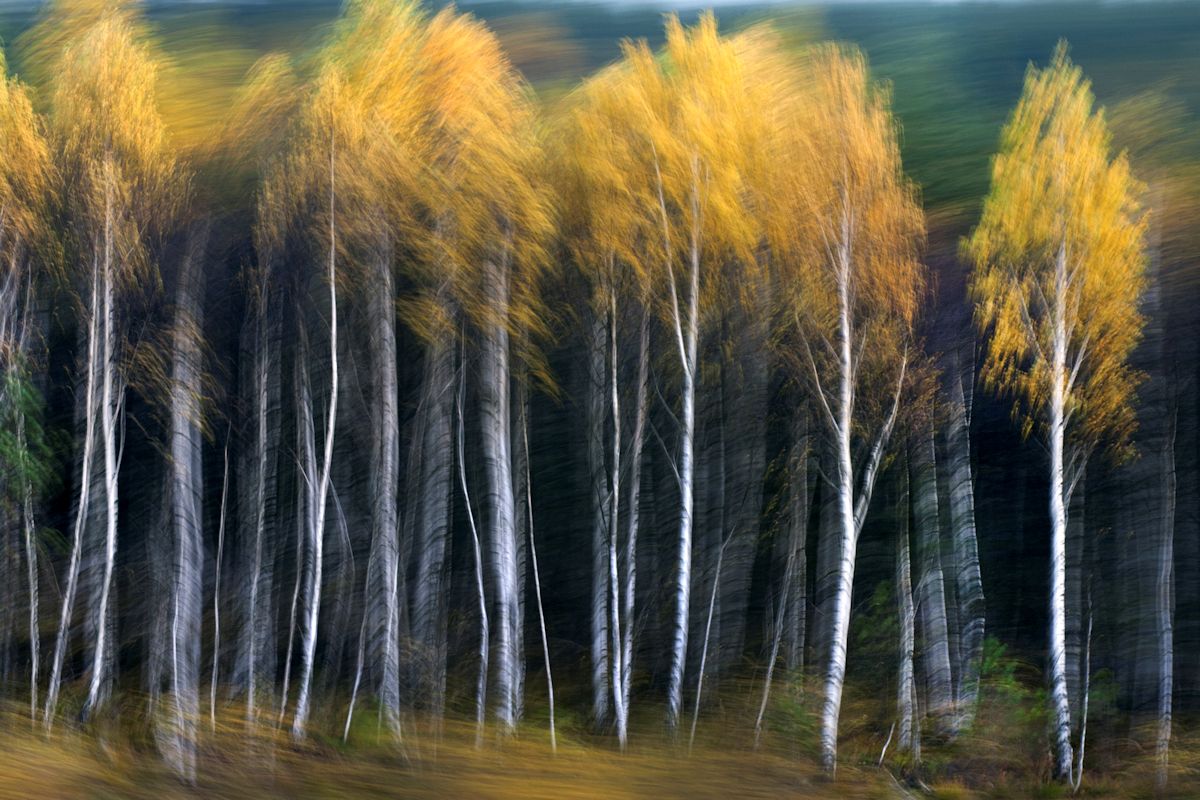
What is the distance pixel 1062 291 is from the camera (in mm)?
6867

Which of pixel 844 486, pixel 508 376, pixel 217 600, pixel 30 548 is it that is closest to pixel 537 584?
pixel 508 376

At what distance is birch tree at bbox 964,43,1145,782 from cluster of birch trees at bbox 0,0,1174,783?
24 mm

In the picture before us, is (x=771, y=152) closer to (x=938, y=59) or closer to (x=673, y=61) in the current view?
(x=673, y=61)

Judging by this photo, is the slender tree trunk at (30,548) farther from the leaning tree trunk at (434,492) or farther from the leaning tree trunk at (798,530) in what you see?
the leaning tree trunk at (798,530)

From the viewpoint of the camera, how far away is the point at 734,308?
7.18m

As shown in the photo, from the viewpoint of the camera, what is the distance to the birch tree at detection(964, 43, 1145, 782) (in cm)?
686

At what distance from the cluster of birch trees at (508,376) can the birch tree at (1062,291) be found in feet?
0.08

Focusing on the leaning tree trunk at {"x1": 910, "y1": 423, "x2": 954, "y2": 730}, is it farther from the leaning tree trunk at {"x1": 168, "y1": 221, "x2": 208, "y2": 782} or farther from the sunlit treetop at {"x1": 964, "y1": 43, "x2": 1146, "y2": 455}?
the leaning tree trunk at {"x1": 168, "y1": 221, "x2": 208, "y2": 782}

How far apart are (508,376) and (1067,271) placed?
12.9 feet

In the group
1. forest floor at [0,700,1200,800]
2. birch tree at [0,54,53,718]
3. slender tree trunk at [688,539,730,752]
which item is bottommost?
forest floor at [0,700,1200,800]

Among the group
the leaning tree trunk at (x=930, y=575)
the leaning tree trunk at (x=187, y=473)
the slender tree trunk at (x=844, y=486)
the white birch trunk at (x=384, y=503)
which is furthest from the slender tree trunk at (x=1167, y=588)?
the leaning tree trunk at (x=187, y=473)

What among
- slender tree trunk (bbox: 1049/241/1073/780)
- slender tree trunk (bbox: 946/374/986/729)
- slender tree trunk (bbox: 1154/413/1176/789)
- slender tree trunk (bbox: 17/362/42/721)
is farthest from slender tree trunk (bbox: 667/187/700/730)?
slender tree trunk (bbox: 17/362/42/721)

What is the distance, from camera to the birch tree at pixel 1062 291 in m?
6.86

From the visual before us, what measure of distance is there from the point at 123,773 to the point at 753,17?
6.91 meters
